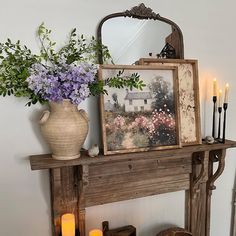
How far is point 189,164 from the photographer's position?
1.52 metres

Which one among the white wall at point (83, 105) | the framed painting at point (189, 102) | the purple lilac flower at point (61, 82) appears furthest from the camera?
the framed painting at point (189, 102)

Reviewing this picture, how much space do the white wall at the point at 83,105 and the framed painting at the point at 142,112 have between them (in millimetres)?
117

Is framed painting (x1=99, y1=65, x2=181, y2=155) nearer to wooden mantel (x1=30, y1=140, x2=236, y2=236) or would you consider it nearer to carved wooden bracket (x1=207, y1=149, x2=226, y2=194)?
wooden mantel (x1=30, y1=140, x2=236, y2=236)

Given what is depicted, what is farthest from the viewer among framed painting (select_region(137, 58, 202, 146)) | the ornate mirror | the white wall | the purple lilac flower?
framed painting (select_region(137, 58, 202, 146))

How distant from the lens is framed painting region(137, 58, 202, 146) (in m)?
1.40

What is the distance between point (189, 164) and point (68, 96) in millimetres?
888

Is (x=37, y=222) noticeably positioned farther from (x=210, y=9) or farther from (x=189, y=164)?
(x=210, y=9)

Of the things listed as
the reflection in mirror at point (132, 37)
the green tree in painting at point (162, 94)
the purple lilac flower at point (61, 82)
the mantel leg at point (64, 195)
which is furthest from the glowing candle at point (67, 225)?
the reflection in mirror at point (132, 37)

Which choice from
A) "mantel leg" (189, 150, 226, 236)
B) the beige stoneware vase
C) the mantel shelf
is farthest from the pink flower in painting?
the beige stoneware vase

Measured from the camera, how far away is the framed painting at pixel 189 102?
1403 mm

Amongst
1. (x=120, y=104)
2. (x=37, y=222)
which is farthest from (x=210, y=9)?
(x=37, y=222)

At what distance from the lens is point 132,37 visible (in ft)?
4.39

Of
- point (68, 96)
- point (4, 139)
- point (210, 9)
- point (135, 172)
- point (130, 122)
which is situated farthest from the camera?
point (210, 9)

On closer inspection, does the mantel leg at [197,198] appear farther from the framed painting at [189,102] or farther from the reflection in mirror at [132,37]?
the reflection in mirror at [132,37]
